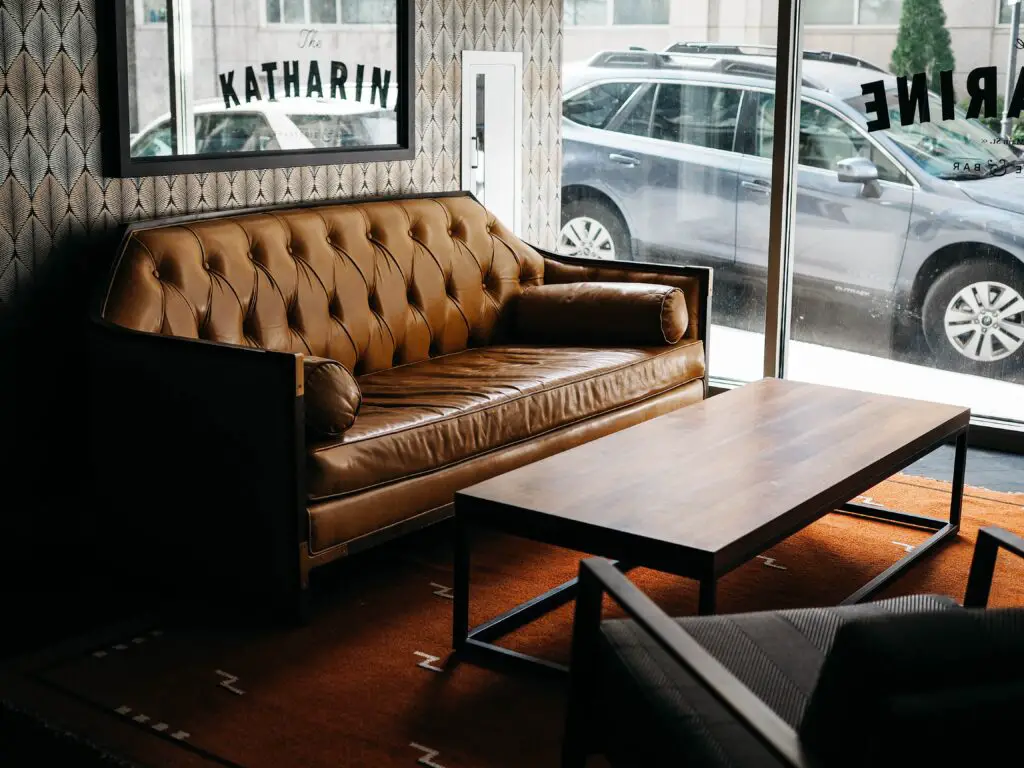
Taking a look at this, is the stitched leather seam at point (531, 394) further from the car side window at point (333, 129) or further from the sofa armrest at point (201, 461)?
the car side window at point (333, 129)

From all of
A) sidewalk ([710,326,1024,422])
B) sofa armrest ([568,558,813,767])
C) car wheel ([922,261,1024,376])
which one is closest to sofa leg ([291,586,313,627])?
sofa armrest ([568,558,813,767])

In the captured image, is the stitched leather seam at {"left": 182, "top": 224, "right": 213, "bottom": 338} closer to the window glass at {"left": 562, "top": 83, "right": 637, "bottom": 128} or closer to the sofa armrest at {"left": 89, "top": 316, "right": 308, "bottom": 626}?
the sofa armrest at {"left": 89, "top": 316, "right": 308, "bottom": 626}

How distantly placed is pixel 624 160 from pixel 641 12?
0.60 m

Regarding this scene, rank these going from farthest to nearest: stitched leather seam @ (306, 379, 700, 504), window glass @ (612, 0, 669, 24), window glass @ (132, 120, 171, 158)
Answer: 1. window glass @ (612, 0, 669, 24)
2. window glass @ (132, 120, 171, 158)
3. stitched leather seam @ (306, 379, 700, 504)

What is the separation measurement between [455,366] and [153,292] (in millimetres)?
965

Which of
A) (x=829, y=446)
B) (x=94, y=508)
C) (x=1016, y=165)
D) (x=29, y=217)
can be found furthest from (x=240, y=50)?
(x=1016, y=165)

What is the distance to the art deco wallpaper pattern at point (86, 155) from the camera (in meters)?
3.30

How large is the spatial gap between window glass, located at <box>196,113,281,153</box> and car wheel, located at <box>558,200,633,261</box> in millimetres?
1776

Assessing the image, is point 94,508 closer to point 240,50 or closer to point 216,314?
point 216,314

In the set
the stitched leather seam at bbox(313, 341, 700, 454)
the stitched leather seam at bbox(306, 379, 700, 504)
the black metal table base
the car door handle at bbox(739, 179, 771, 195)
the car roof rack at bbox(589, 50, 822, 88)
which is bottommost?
the black metal table base

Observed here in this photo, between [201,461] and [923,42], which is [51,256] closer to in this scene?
[201,461]

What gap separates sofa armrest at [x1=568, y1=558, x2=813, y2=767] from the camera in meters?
1.43

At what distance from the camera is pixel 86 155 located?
137 inches

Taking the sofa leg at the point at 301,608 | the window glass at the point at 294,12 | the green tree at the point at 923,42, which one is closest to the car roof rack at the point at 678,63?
the green tree at the point at 923,42
